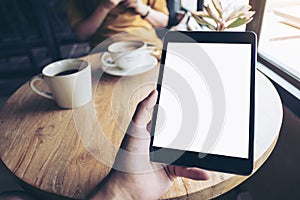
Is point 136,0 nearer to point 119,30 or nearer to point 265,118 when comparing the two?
point 119,30

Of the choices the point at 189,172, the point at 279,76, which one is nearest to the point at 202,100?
the point at 189,172

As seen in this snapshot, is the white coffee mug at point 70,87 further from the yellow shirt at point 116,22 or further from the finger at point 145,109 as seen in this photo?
the yellow shirt at point 116,22

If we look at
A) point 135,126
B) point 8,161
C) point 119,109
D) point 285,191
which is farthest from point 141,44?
point 285,191

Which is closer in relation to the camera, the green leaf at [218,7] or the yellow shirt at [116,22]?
the green leaf at [218,7]

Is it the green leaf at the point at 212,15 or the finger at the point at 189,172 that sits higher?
the green leaf at the point at 212,15

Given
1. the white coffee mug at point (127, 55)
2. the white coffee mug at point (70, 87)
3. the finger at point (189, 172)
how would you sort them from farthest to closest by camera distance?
the white coffee mug at point (127, 55) → the white coffee mug at point (70, 87) → the finger at point (189, 172)

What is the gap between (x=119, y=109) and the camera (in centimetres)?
65

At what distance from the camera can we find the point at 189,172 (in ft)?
1.42

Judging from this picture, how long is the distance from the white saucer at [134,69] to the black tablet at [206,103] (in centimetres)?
27

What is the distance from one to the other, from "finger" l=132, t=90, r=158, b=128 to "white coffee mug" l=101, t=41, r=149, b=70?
296 millimetres

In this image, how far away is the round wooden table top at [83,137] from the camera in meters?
0.46

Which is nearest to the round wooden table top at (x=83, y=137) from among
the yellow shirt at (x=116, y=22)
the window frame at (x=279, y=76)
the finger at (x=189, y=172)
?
the finger at (x=189, y=172)

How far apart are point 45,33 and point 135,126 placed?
2046 millimetres

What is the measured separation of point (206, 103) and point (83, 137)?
0.89 ft
